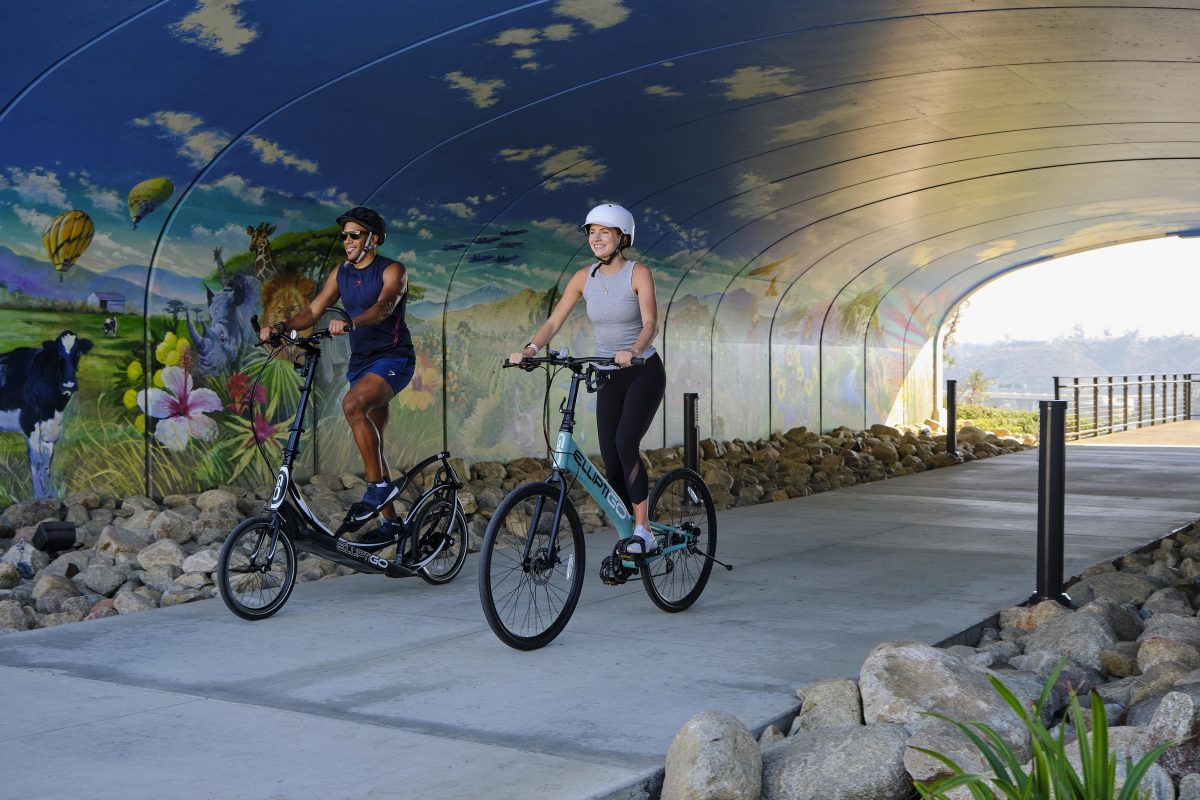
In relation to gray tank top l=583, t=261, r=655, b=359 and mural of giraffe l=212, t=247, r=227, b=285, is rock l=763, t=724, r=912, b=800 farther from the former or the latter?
mural of giraffe l=212, t=247, r=227, b=285

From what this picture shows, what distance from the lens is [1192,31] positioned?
8.73 metres

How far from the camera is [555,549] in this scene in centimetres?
497

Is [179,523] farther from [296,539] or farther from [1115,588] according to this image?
[1115,588]

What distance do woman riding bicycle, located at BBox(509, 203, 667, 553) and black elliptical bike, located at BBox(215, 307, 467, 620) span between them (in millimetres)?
1046

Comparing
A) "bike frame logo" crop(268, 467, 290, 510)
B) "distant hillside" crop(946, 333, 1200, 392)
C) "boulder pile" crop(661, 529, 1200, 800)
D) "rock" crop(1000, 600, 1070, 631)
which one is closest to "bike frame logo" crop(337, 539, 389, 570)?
"bike frame logo" crop(268, 467, 290, 510)

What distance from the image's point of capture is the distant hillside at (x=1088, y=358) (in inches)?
6772

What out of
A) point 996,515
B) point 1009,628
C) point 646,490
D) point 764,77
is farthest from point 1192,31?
point 646,490

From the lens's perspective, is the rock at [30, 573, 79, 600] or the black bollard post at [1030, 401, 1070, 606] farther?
the rock at [30, 573, 79, 600]

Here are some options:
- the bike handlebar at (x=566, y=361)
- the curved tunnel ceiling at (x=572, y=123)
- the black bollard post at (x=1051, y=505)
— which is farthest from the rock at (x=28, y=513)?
the black bollard post at (x=1051, y=505)

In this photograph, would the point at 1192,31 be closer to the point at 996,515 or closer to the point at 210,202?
the point at 996,515

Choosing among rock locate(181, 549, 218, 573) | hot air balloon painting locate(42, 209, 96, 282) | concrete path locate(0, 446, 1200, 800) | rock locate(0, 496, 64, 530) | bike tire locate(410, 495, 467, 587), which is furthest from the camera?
hot air balloon painting locate(42, 209, 96, 282)

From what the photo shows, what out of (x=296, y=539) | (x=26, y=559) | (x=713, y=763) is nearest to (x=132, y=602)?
(x=296, y=539)

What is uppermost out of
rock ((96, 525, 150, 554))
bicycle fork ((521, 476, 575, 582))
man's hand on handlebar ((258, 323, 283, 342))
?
man's hand on handlebar ((258, 323, 283, 342))

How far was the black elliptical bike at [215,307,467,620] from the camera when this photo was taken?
5465mm
